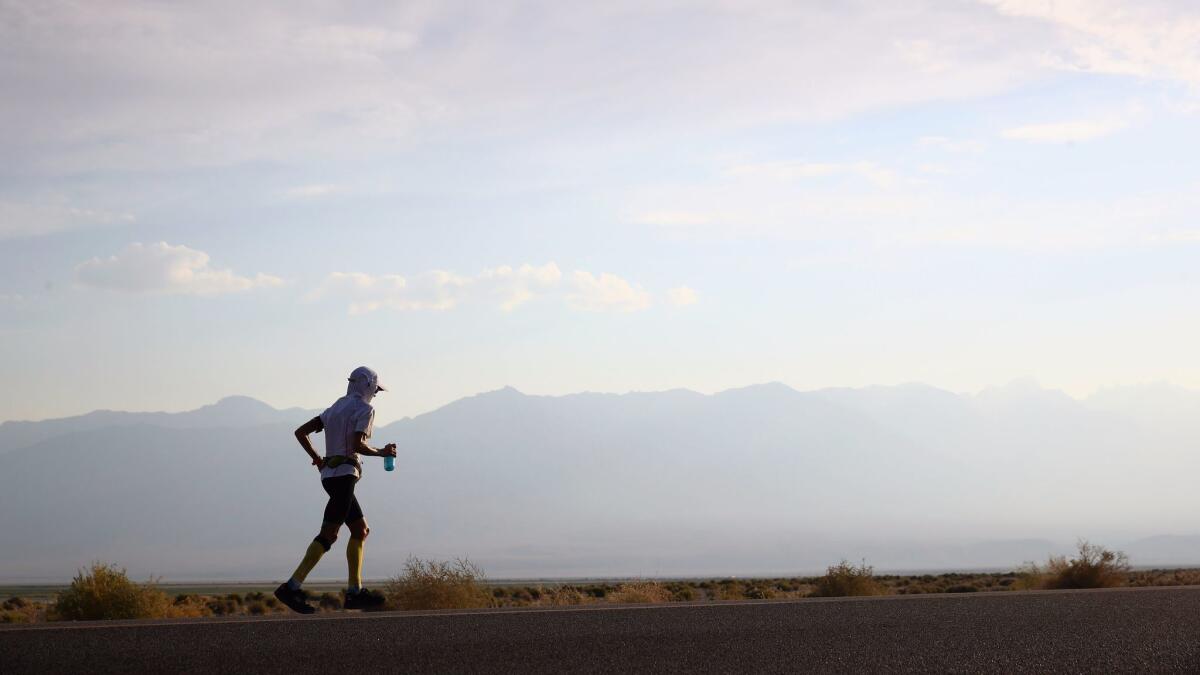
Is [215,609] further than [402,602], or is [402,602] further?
[215,609]

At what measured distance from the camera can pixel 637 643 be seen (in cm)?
896

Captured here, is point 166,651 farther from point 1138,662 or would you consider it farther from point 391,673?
point 1138,662

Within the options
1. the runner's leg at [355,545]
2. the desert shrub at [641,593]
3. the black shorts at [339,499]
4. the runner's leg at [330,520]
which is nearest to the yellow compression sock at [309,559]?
the runner's leg at [330,520]

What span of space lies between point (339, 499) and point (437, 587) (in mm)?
8353

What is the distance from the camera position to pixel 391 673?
7297 mm

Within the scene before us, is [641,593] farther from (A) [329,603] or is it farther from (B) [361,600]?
(A) [329,603]

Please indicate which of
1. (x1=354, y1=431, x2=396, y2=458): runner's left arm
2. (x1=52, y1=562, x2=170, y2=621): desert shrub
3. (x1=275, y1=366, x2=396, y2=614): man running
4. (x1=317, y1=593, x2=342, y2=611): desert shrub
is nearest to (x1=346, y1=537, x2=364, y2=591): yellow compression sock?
(x1=275, y1=366, x2=396, y2=614): man running

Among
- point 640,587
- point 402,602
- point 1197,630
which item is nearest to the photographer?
point 1197,630

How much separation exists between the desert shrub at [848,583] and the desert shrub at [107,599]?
12.5m

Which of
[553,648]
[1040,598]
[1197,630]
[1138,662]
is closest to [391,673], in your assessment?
[553,648]

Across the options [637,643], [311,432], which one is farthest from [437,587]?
[637,643]

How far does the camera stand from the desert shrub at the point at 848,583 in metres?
25.8

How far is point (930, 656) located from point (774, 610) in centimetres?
376

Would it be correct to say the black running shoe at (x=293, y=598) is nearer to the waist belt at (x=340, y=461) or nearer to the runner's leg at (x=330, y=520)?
the runner's leg at (x=330, y=520)
